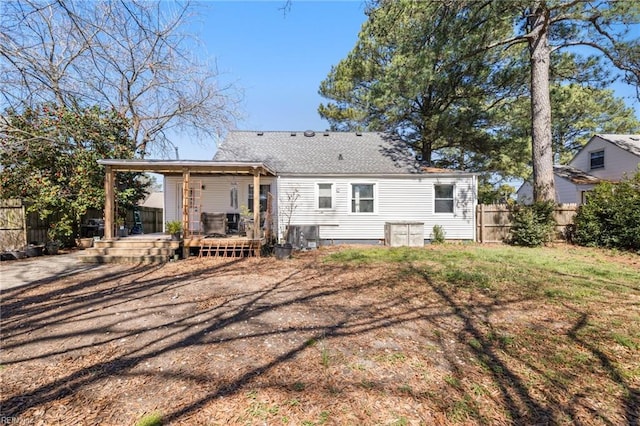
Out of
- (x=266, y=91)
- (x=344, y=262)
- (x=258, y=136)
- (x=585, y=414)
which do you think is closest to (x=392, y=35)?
(x=266, y=91)

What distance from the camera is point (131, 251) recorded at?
814 cm

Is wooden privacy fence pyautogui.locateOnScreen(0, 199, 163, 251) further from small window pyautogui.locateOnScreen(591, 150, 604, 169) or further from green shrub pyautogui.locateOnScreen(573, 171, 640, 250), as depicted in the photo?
small window pyautogui.locateOnScreen(591, 150, 604, 169)

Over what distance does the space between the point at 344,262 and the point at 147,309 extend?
15.4ft

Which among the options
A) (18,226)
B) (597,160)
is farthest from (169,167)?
(597,160)

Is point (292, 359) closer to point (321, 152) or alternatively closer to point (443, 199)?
point (443, 199)

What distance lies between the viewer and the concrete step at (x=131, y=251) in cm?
797

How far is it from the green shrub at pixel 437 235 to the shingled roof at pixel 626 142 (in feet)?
45.4

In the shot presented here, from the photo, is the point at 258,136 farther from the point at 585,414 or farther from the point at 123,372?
the point at 585,414

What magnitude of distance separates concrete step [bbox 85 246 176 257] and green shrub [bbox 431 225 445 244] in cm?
931

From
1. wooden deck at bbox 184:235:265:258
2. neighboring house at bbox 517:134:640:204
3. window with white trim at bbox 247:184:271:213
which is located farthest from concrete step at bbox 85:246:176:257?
neighboring house at bbox 517:134:640:204

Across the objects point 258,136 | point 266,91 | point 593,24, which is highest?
point 593,24

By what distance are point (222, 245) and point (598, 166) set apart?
23103 mm

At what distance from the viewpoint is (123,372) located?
272 cm

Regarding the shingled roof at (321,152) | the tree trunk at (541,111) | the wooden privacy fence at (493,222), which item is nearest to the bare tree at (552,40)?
the tree trunk at (541,111)
